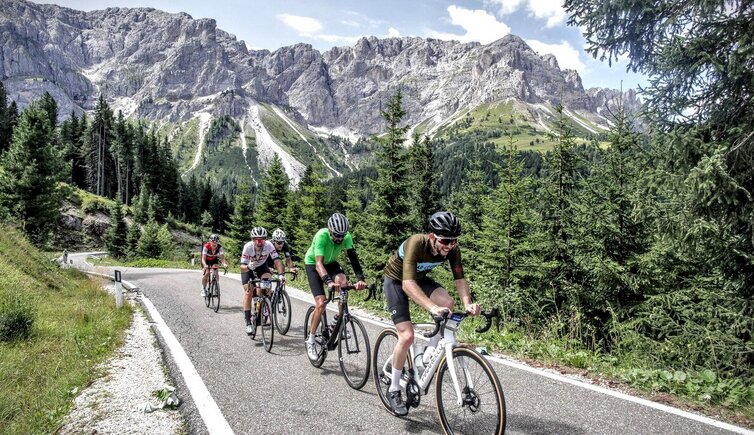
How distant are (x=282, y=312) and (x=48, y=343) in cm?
435

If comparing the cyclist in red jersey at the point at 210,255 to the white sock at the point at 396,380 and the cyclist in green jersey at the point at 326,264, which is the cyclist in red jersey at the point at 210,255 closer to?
the cyclist in green jersey at the point at 326,264

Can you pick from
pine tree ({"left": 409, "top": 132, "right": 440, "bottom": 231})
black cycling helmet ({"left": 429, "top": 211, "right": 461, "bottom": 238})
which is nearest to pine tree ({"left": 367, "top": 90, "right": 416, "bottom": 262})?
pine tree ({"left": 409, "top": 132, "right": 440, "bottom": 231})

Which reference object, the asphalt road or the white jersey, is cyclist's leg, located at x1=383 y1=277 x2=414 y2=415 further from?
the white jersey

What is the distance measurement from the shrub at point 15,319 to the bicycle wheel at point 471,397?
329 inches

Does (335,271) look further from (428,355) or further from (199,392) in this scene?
(428,355)

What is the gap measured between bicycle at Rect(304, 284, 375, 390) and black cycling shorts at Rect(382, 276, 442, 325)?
789 mm

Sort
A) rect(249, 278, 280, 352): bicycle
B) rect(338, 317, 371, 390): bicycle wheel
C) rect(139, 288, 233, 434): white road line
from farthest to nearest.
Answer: rect(249, 278, 280, 352): bicycle
rect(338, 317, 371, 390): bicycle wheel
rect(139, 288, 233, 434): white road line

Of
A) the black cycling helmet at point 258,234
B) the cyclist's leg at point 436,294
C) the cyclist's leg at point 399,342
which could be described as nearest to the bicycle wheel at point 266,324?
the black cycling helmet at point 258,234

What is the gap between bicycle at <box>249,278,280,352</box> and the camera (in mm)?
8094

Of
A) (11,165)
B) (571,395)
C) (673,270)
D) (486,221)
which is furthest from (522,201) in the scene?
(11,165)

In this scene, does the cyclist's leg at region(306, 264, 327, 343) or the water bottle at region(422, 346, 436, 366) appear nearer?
the water bottle at region(422, 346, 436, 366)

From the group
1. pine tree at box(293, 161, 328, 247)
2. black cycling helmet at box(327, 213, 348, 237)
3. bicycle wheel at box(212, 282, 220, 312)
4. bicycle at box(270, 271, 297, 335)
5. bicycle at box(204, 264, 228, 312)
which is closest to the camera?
black cycling helmet at box(327, 213, 348, 237)

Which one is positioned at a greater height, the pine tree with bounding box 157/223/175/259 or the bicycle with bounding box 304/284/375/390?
the bicycle with bounding box 304/284/375/390

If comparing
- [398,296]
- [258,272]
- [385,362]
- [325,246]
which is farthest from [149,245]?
[398,296]
